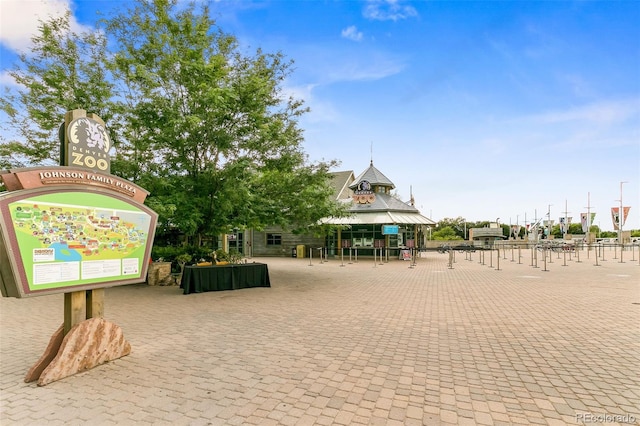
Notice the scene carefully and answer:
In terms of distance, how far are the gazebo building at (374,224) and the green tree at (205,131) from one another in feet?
40.6

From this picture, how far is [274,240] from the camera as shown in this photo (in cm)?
2878

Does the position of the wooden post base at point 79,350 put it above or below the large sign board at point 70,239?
below

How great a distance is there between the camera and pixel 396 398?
378 cm

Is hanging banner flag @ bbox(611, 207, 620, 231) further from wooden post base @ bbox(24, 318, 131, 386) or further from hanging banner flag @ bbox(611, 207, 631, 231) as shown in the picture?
wooden post base @ bbox(24, 318, 131, 386)

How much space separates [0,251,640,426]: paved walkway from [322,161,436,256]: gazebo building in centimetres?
1553

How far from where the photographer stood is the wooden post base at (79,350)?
4.28m

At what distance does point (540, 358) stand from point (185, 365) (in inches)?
204

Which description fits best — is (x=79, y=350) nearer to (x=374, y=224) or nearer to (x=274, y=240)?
(x=374, y=224)

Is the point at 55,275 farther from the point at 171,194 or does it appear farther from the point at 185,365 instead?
the point at 171,194

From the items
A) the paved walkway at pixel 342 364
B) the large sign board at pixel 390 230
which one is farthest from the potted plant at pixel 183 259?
the large sign board at pixel 390 230

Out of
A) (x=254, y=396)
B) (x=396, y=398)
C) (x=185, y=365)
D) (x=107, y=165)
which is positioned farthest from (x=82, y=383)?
(x=396, y=398)

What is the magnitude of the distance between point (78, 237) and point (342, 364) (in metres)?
4.05

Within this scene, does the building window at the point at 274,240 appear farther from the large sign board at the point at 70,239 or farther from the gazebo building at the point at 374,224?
the large sign board at the point at 70,239

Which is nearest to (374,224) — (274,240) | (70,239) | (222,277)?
(274,240)
